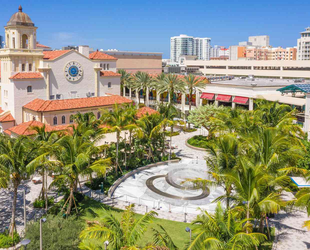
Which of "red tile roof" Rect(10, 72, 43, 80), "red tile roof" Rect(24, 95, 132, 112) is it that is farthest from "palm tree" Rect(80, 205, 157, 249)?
"red tile roof" Rect(10, 72, 43, 80)

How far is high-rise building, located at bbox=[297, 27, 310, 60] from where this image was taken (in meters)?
183

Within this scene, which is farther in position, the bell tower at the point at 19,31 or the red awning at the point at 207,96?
the red awning at the point at 207,96

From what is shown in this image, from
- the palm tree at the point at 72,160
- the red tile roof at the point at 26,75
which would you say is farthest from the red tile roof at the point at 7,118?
the palm tree at the point at 72,160

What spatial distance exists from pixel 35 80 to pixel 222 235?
4531 cm

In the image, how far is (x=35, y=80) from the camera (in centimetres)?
5431

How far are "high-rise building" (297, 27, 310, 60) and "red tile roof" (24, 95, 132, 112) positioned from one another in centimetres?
15334

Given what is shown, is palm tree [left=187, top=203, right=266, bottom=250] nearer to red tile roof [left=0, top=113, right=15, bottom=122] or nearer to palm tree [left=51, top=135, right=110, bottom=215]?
palm tree [left=51, top=135, right=110, bottom=215]

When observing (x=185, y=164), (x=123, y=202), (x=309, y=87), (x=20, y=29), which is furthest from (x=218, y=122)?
(x=20, y=29)

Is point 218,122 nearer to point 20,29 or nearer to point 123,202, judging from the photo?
point 123,202

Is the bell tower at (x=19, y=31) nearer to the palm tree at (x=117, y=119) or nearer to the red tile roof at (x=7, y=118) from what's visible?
the red tile roof at (x=7, y=118)

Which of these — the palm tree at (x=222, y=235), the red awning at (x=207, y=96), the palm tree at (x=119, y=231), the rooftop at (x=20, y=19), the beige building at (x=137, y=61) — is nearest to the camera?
the palm tree at (x=222, y=235)

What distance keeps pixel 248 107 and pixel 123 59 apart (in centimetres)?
5412

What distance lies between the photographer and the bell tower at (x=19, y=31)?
54.3 meters

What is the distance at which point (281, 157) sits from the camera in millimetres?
24219
